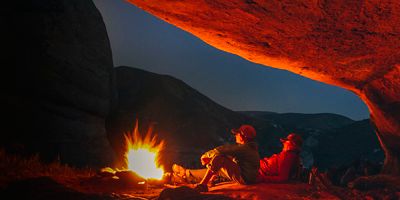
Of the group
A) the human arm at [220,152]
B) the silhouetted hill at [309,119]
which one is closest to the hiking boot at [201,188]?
the human arm at [220,152]

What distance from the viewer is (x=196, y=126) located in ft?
83.1

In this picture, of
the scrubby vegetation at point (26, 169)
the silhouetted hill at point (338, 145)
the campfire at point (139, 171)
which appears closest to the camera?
the scrubby vegetation at point (26, 169)

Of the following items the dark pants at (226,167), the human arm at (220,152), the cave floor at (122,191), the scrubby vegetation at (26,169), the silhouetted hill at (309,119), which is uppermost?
the silhouetted hill at (309,119)

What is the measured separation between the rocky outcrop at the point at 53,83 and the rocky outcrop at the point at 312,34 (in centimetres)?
454

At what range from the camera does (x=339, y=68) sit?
7875 mm

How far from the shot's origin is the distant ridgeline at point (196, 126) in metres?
23.3

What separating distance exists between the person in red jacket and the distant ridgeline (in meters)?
10.5

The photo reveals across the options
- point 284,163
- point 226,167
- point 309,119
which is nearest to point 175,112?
point 284,163

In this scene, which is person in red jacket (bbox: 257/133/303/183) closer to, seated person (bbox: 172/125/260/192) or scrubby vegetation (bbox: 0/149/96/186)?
seated person (bbox: 172/125/260/192)

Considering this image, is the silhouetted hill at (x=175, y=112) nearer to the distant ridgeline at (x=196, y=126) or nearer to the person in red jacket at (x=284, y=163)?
the distant ridgeline at (x=196, y=126)

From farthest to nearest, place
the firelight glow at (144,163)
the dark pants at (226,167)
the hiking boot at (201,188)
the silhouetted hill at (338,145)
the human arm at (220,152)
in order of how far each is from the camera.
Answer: the silhouetted hill at (338,145)
the firelight glow at (144,163)
the human arm at (220,152)
the dark pants at (226,167)
the hiking boot at (201,188)

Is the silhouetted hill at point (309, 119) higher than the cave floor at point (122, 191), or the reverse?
the silhouetted hill at point (309, 119)

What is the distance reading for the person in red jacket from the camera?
6852mm

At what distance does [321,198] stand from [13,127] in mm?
7537
